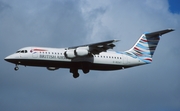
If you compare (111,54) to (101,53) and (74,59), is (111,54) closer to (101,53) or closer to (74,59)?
(101,53)

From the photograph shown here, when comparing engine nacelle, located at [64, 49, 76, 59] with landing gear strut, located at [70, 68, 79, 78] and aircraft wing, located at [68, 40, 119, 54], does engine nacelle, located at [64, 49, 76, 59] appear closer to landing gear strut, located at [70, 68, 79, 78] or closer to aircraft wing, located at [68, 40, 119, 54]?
aircraft wing, located at [68, 40, 119, 54]

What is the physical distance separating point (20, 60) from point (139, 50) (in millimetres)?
10505

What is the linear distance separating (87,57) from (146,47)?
6.04 m

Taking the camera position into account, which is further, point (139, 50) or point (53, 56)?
point (139, 50)

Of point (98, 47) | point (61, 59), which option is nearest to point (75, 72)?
point (61, 59)

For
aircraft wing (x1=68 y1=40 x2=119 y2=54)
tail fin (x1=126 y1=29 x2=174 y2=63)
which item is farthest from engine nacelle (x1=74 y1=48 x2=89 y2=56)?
tail fin (x1=126 y1=29 x2=174 y2=63)

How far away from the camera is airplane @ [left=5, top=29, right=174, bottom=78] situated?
121 ft

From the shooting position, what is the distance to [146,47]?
41.2 m

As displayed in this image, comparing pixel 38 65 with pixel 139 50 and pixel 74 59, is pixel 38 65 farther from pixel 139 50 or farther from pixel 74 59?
pixel 139 50

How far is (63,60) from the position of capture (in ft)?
122

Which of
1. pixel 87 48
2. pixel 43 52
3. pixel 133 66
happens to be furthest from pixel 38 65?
pixel 133 66

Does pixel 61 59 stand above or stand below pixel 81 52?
below

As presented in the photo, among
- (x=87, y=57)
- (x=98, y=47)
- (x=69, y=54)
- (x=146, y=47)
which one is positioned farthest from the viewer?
(x=146, y=47)

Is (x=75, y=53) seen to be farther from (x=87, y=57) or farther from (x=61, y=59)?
(x=87, y=57)
